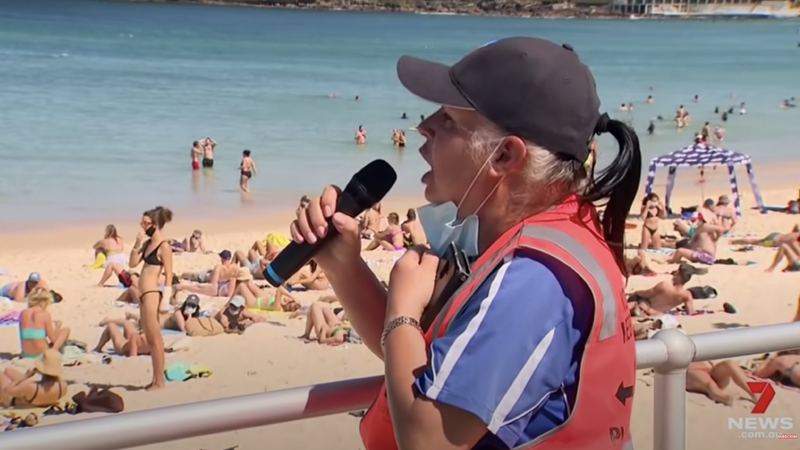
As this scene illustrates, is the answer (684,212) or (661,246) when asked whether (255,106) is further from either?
(661,246)

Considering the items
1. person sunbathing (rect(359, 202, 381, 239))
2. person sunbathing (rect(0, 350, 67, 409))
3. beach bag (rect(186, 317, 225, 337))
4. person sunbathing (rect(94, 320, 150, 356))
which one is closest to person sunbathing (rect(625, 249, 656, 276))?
person sunbathing (rect(359, 202, 381, 239))

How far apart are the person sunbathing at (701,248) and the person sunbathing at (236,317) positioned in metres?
5.04

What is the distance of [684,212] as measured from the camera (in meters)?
15.8

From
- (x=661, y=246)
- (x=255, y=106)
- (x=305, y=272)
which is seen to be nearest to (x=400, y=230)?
(x=305, y=272)

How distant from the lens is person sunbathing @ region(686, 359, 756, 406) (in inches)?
240

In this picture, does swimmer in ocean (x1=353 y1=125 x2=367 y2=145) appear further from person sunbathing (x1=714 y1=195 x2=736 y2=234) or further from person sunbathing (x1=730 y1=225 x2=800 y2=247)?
person sunbathing (x1=730 y1=225 x2=800 y2=247)

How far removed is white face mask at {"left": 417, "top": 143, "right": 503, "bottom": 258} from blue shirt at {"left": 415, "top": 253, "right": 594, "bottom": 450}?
115 mm

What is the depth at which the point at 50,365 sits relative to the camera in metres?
7.61

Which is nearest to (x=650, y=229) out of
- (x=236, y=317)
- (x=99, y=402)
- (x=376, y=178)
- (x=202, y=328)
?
(x=236, y=317)

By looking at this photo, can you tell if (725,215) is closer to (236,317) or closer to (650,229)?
(650,229)

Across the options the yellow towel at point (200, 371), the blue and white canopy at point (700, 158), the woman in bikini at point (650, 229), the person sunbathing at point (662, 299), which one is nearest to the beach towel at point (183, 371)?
the yellow towel at point (200, 371)

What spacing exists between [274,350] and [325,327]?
47cm

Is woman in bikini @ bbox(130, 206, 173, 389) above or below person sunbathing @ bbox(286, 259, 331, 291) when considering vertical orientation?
above

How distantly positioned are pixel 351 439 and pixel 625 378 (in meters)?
3.93
